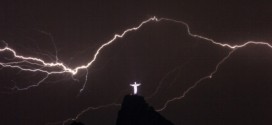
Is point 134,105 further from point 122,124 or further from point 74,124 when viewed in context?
point 74,124

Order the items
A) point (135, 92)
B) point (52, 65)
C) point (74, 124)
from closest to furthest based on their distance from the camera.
A: point (74, 124), point (135, 92), point (52, 65)

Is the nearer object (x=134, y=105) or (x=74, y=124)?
(x=74, y=124)

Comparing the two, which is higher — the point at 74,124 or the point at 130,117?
the point at 130,117

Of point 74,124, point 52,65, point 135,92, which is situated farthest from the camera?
point 52,65

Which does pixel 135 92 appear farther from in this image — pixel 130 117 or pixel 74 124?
pixel 74 124

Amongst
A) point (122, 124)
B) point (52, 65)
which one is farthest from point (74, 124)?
point (52, 65)

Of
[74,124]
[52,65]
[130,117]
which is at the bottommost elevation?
[74,124]
